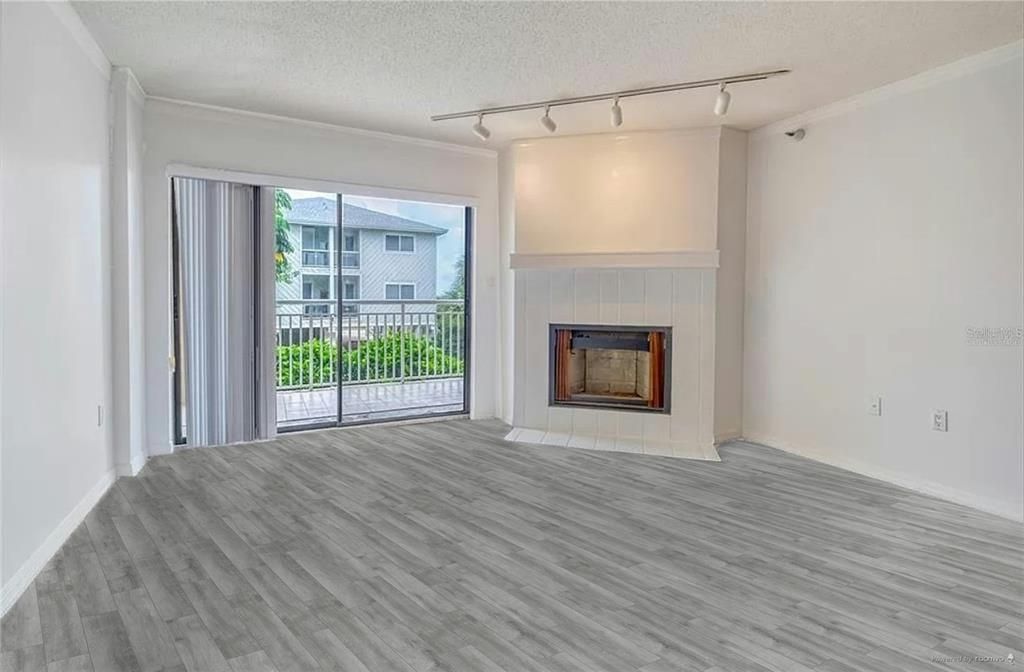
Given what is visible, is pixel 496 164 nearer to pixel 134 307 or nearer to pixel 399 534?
pixel 134 307

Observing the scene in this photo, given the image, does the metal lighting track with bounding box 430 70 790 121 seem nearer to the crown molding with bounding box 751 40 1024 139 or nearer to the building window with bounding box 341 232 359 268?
the crown molding with bounding box 751 40 1024 139

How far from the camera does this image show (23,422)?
239 cm

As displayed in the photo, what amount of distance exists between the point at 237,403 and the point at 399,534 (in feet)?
7.78

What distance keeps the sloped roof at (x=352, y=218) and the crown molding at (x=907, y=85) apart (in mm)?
3021

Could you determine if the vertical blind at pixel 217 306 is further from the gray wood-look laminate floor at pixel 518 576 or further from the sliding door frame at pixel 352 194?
the gray wood-look laminate floor at pixel 518 576

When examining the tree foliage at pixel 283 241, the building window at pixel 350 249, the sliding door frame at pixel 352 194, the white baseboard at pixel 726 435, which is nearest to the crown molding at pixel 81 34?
the sliding door frame at pixel 352 194

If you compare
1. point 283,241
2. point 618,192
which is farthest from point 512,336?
point 283,241

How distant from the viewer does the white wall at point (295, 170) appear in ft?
Answer: 14.1

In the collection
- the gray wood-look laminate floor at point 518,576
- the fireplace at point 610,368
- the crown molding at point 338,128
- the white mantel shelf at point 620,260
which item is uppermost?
the crown molding at point 338,128

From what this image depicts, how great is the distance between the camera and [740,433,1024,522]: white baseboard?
3.30m

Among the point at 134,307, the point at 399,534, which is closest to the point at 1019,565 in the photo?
the point at 399,534

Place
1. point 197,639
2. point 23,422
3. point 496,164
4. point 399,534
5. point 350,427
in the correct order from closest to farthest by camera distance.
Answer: point 197,639, point 23,422, point 399,534, point 350,427, point 496,164

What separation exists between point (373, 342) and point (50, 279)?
3.37 metres

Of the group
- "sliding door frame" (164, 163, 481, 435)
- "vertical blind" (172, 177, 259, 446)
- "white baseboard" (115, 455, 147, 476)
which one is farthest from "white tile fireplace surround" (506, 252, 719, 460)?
"white baseboard" (115, 455, 147, 476)
